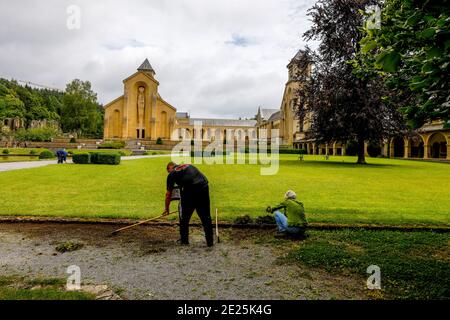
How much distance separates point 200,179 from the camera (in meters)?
5.97

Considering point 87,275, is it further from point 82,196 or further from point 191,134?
point 191,134

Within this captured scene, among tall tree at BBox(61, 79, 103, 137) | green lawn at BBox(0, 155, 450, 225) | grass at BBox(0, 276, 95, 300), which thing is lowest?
grass at BBox(0, 276, 95, 300)

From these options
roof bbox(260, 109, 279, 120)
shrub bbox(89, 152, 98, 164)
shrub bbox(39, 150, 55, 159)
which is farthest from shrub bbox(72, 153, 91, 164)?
roof bbox(260, 109, 279, 120)

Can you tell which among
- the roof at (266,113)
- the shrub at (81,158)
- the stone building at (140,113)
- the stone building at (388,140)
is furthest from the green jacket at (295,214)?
the roof at (266,113)

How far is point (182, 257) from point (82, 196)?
7297 millimetres

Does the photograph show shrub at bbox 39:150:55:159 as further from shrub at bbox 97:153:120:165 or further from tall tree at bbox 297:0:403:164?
tall tree at bbox 297:0:403:164

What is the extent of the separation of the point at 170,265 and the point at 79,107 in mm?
74691

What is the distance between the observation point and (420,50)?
411cm

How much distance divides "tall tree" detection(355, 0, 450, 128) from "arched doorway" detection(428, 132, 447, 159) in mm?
37694

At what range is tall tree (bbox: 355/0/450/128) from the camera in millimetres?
2385

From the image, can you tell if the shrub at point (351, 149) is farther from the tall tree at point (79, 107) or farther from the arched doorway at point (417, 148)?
the tall tree at point (79, 107)

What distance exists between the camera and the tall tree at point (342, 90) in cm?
2305

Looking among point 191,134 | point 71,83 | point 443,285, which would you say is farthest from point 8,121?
point 443,285
